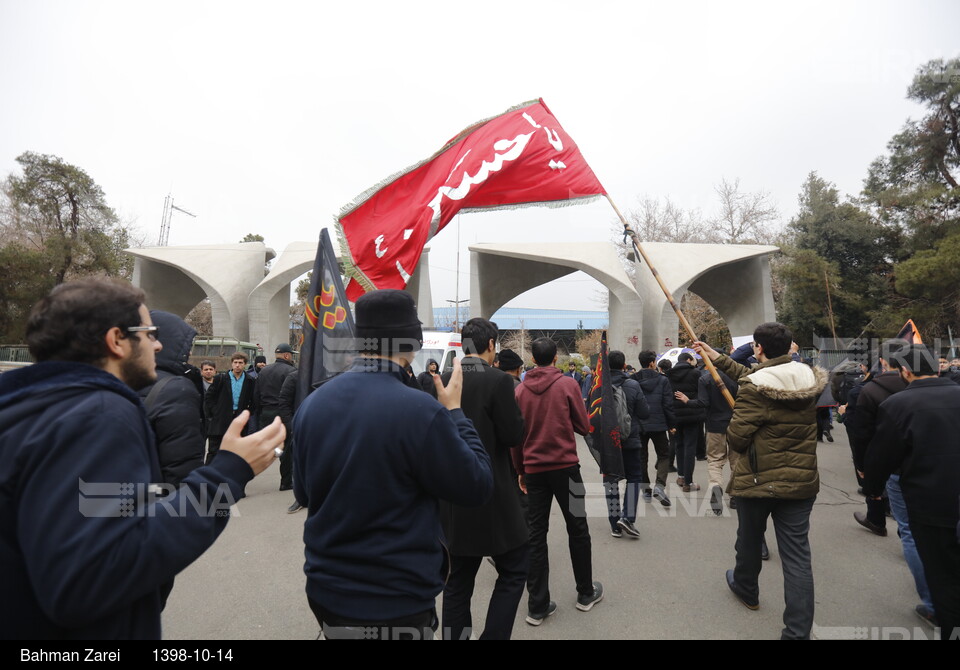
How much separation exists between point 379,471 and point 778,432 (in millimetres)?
2713

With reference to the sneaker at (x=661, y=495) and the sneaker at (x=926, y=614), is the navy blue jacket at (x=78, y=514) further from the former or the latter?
the sneaker at (x=661, y=495)

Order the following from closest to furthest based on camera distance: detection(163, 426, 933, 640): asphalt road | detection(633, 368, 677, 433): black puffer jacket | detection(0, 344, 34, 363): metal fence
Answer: detection(163, 426, 933, 640): asphalt road → detection(633, 368, 677, 433): black puffer jacket → detection(0, 344, 34, 363): metal fence

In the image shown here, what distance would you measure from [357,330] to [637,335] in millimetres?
21142

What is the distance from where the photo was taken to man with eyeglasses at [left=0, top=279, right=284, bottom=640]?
1.00 m

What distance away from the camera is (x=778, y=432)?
3209 mm

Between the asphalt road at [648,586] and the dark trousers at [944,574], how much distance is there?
500 mm

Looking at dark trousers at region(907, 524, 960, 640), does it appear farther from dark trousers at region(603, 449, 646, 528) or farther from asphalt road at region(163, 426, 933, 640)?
dark trousers at region(603, 449, 646, 528)

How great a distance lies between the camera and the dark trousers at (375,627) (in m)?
1.67

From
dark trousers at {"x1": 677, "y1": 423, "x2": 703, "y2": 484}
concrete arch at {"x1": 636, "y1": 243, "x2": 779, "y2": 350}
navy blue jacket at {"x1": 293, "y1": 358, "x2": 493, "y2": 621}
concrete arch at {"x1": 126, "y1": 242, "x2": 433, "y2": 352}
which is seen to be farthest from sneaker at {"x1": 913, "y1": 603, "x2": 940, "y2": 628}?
concrete arch at {"x1": 126, "y1": 242, "x2": 433, "y2": 352}

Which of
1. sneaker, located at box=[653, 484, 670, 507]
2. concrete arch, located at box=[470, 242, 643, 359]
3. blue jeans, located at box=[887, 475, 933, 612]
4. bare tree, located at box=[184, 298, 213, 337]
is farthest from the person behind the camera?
bare tree, located at box=[184, 298, 213, 337]

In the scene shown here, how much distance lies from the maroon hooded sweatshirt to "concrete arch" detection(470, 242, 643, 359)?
1786cm

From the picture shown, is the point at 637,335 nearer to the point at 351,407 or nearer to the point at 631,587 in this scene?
the point at 631,587
